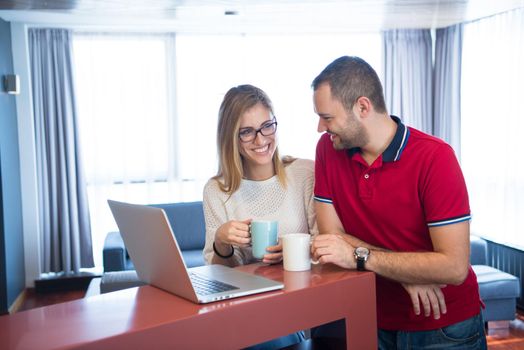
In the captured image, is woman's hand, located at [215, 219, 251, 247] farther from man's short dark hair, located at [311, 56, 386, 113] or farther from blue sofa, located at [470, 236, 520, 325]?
blue sofa, located at [470, 236, 520, 325]

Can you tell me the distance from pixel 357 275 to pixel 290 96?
4493mm

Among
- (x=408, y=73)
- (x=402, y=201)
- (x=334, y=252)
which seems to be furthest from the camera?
(x=408, y=73)

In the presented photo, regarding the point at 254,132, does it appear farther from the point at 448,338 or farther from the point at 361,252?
the point at 448,338

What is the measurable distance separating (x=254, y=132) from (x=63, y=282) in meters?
4.13

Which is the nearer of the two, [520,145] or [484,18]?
[520,145]

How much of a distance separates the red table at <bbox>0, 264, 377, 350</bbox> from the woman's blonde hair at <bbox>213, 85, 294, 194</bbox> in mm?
580

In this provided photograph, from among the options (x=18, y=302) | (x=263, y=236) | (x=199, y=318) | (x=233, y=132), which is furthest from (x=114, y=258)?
(x=199, y=318)

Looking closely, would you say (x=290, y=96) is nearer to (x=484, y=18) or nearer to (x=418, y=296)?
(x=484, y=18)

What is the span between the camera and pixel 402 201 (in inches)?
61.7

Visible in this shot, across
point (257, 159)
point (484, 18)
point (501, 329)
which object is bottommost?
point (501, 329)

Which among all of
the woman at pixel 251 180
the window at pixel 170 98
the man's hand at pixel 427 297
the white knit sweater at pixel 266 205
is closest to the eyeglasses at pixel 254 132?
the woman at pixel 251 180

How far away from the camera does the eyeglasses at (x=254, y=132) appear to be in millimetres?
1916

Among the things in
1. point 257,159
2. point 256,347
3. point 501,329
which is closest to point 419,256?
point 256,347

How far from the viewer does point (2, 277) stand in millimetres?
4559
